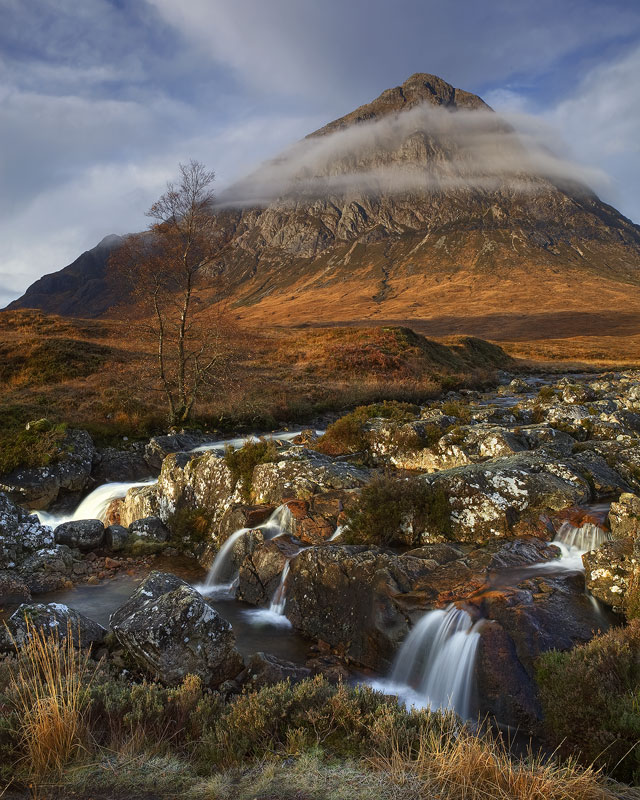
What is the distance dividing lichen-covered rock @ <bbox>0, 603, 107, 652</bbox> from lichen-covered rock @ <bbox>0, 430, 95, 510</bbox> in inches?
399

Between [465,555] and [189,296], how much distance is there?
19330 millimetres

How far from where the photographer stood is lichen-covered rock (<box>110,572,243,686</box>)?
24.3 feet

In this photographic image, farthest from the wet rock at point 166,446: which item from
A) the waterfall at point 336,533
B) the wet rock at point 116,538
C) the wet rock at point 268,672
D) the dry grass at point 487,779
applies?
the dry grass at point 487,779

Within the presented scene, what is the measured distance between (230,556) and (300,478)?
9.74 feet

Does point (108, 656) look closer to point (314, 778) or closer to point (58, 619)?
point (58, 619)

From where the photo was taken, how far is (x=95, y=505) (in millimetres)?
17312

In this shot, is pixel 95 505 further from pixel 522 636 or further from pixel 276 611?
pixel 522 636

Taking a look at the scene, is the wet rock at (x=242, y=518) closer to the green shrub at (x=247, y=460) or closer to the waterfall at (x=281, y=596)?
the green shrub at (x=247, y=460)

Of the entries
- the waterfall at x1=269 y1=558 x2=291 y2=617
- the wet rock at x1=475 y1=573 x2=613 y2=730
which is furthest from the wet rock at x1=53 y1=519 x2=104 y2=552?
the wet rock at x1=475 y1=573 x2=613 y2=730

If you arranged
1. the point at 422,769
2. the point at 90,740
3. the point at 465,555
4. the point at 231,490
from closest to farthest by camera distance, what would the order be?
the point at 422,769 → the point at 90,740 → the point at 465,555 → the point at 231,490

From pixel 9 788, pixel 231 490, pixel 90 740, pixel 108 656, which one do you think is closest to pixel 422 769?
pixel 90 740

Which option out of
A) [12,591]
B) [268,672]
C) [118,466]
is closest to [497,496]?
[268,672]

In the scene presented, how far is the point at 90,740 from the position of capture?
4645mm

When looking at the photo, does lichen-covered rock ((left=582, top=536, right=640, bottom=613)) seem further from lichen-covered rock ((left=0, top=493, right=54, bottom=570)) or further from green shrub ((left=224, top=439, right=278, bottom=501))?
lichen-covered rock ((left=0, top=493, right=54, bottom=570))
